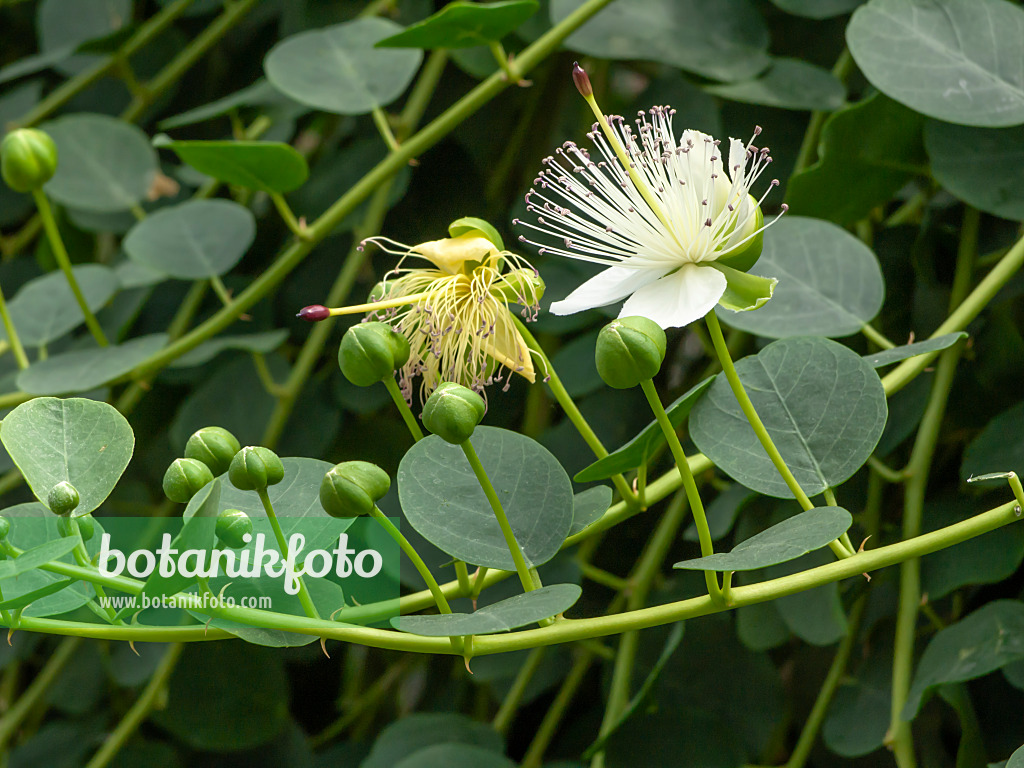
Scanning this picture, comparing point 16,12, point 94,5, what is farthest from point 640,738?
point 16,12

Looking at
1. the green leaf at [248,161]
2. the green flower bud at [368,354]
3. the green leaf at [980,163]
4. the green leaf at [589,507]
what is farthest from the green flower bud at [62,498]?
the green leaf at [980,163]

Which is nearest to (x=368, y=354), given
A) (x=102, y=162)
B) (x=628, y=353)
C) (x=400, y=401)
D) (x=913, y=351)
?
(x=400, y=401)

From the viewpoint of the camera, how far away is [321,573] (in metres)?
0.46

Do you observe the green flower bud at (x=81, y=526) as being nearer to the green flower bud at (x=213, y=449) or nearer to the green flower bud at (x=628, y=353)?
the green flower bud at (x=213, y=449)

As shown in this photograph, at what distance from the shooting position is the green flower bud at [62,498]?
40 cm

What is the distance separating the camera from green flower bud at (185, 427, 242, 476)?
1.45 ft

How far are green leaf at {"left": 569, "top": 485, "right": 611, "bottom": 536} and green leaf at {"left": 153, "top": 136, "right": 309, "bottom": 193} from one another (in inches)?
15.0

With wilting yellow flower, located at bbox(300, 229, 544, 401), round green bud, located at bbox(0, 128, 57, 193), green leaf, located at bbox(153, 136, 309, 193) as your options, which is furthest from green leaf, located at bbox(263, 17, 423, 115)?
wilting yellow flower, located at bbox(300, 229, 544, 401)

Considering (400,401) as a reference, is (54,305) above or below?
below

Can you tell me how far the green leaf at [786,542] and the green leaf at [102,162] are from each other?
0.83 meters

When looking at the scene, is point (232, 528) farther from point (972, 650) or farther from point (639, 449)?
point (972, 650)

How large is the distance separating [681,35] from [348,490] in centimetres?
56

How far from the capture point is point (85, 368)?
2.56 ft

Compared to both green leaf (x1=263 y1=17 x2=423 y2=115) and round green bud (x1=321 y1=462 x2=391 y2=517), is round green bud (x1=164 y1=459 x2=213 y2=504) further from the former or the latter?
green leaf (x1=263 y1=17 x2=423 y2=115)
